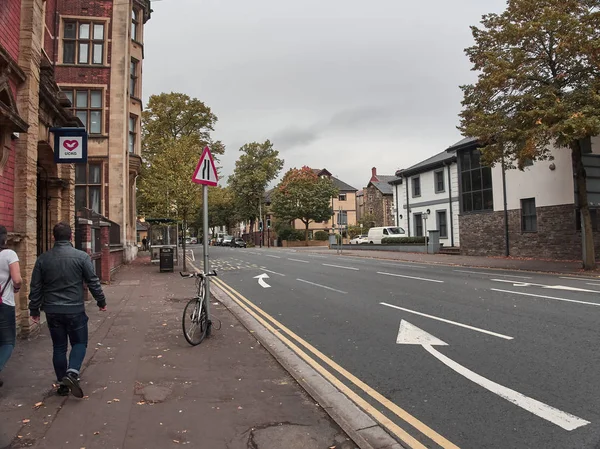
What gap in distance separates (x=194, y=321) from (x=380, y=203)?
5209cm

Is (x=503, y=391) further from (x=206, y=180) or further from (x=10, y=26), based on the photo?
(x=10, y=26)

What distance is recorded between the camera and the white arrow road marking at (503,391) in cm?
384

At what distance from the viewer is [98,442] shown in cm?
346

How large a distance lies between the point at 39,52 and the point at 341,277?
11416mm

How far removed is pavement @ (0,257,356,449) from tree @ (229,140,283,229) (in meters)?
55.7

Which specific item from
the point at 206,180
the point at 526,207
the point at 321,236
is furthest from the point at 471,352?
the point at 321,236

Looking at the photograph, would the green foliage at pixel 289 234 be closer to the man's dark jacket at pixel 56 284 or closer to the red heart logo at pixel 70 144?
the red heart logo at pixel 70 144

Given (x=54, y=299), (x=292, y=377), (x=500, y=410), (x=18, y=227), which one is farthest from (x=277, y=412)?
(x=18, y=227)

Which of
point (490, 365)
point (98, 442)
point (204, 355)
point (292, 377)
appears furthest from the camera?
point (204, 355)

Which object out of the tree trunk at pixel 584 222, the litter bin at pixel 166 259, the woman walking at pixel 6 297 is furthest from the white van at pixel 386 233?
the woman walking at pixel 6 297

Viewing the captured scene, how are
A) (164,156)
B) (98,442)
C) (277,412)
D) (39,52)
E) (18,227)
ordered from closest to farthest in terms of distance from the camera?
(98,442)
(277,412)
(18,227)
(39,52)
(164,156)

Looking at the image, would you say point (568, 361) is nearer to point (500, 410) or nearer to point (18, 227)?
point (500, 410)

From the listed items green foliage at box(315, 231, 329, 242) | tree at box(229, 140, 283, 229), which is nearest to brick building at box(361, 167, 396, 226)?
green foliage at box(315, 231, 329, 242)

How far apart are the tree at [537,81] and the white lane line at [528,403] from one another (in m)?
11.8
